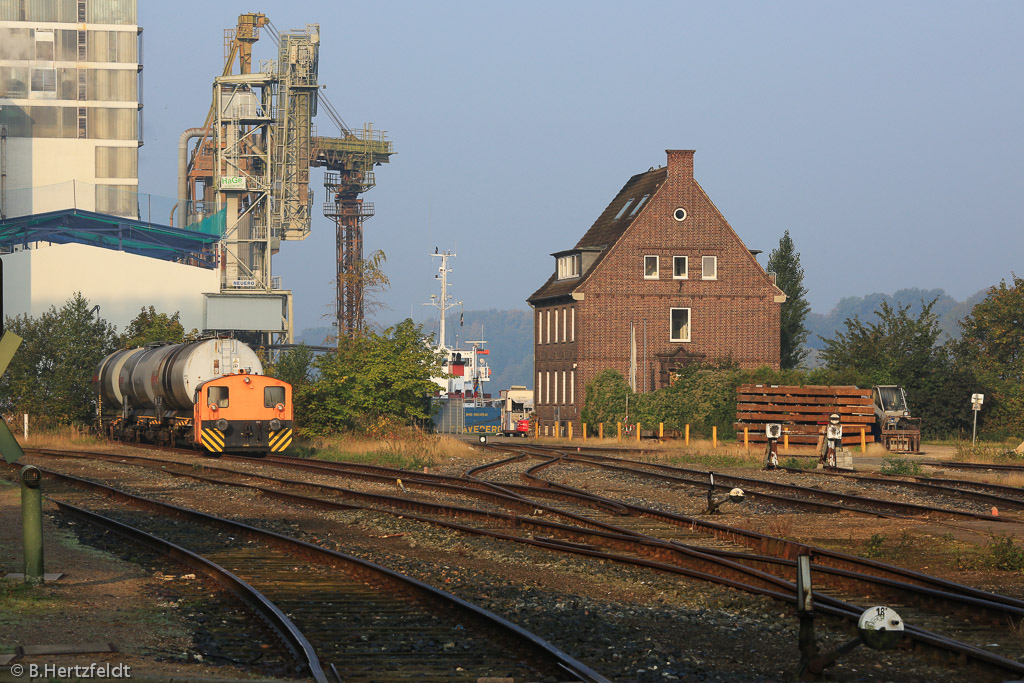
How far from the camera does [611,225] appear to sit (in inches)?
2456

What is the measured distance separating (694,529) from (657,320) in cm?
4300

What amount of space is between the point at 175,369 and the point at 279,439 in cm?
392

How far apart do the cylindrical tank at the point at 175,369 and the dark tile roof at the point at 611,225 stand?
24908mm

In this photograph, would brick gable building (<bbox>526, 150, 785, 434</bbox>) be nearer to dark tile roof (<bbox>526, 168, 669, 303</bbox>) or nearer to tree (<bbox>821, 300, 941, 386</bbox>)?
dark tile roof (<bbox>526, 168, 669, 303</bbox>)

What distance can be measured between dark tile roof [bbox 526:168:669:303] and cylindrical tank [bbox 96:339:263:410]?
24908mm

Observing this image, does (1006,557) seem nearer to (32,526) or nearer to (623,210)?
(32,526)

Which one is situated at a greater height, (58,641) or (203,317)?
(203,317)

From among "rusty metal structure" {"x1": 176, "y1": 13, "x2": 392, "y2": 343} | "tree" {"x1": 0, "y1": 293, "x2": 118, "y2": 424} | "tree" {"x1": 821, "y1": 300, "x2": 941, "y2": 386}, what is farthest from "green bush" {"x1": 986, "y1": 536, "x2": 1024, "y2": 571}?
"rusty metal structure" {"x1": 176, "y1": 13, "x2": 392, "y2": 343}

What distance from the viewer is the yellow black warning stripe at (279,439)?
109 feet

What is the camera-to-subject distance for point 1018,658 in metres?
8.59

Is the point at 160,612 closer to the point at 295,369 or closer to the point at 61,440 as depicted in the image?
the point at 61,440

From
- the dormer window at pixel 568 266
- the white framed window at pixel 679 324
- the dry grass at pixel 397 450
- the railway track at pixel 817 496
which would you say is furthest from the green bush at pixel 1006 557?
the dormer window at pixel 568 266

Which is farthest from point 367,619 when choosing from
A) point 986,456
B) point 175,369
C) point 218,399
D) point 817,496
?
point 986,456

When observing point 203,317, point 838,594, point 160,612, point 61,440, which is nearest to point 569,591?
point 838,594
